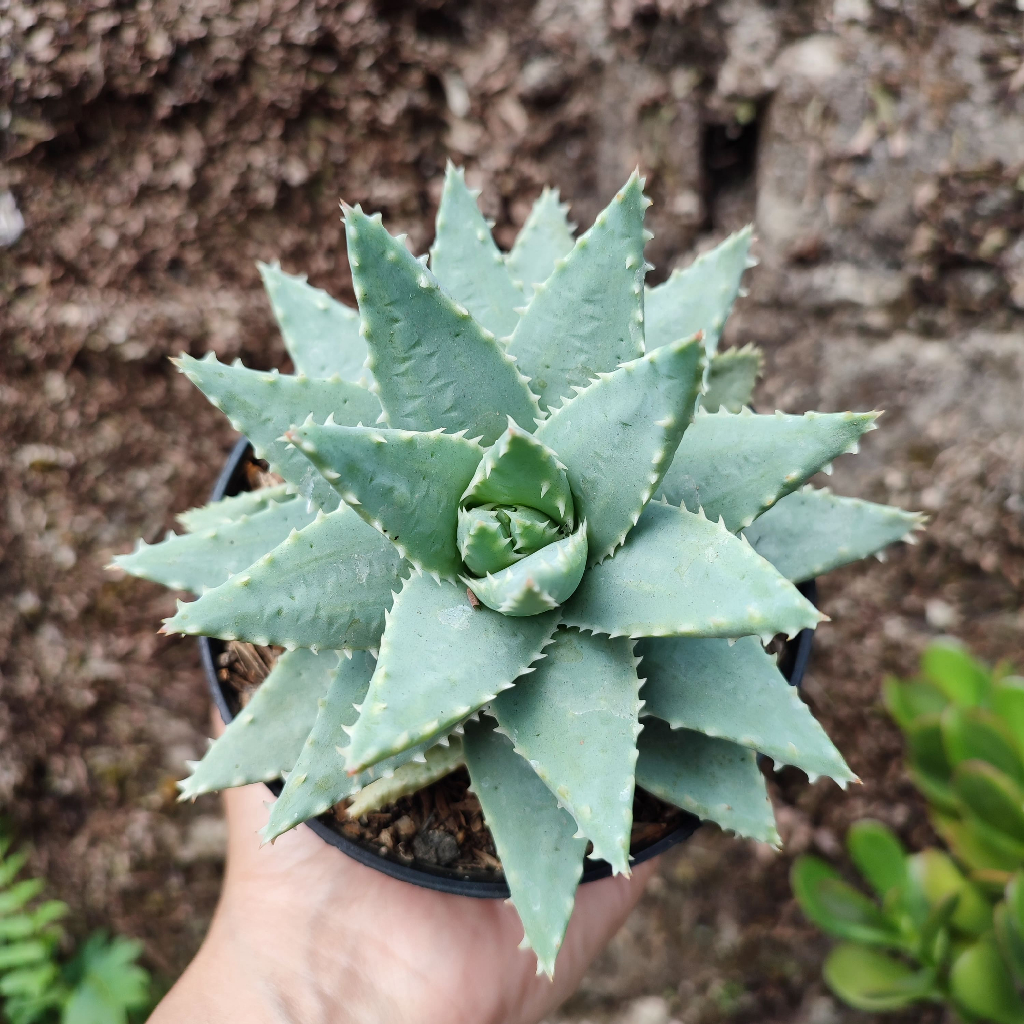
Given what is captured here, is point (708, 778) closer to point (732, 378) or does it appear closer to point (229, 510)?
point (732, 378)

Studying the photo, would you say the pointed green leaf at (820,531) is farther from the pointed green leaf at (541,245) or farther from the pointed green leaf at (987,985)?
the pointed green leaf at (987,985)

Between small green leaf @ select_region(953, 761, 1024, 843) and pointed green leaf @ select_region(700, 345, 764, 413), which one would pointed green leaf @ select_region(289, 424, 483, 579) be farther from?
small green leaf @ select_region(953, 761, 1024, 843)

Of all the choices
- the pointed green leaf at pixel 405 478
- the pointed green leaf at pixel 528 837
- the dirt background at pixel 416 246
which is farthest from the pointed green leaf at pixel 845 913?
the pointed green leaf at pixel 405 478

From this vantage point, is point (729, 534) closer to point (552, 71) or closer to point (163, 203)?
point (552, 71)

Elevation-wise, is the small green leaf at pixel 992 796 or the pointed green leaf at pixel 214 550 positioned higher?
the pointed green leaf at pixel 214 550

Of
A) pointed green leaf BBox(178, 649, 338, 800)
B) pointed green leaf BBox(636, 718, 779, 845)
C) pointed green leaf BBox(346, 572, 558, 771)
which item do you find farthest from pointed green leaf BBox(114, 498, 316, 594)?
pointed green leaf BBox(636, 718, 779, 845)

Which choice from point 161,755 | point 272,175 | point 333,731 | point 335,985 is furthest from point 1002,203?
point 161,755
